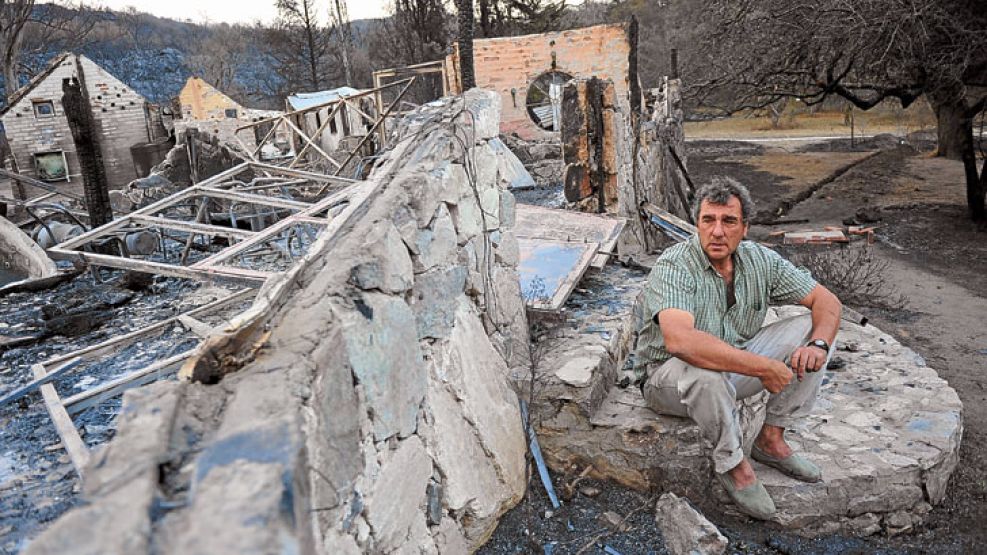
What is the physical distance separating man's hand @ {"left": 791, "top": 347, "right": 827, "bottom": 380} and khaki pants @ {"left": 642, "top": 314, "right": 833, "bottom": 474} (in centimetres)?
13

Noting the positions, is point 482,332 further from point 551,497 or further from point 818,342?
point 818,342

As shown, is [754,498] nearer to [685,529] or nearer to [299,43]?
[685,529]

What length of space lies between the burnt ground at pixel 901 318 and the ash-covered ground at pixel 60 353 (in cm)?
193

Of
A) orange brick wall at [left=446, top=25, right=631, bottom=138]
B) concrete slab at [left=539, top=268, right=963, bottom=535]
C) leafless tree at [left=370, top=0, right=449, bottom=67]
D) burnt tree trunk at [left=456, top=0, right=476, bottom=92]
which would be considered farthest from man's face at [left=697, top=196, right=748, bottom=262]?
leafless tree at [left=370, top=0, right=449, bottom=67]

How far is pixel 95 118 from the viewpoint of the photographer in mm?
20391

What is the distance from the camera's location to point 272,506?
1.18 meters

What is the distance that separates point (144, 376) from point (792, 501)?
3322 millimetres

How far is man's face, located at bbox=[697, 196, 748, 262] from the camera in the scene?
3.09 meters

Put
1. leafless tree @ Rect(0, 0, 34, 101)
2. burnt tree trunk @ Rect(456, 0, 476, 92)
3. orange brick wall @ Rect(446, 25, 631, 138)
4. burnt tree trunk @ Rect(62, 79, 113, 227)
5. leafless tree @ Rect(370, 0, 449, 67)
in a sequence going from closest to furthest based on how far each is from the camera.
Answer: burnt tree trunk @ Rect(62, 79, 113, 227) → burnt tree trunk @ Rect(456, 0, 476, 92) → orange brick wall @ Rect(446, 25, 631, 138) → leafless tree @ Rect(0, 0, 34, 101) → leafless tree @ Rect(370, 0, 449, 67)

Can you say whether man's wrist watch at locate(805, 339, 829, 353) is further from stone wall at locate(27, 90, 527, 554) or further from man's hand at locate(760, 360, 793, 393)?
stone wall at locate(27, 90, 527, 554)

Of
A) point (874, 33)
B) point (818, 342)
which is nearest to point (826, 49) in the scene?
point (874, 33)

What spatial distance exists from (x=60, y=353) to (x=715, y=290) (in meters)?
4.43

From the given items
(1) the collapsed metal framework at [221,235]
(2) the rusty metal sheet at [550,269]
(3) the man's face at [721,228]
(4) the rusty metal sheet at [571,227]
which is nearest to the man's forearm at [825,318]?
(3) the man's face at [721,228]

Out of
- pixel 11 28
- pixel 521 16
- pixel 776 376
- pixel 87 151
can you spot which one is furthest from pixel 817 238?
pixel 11 28
